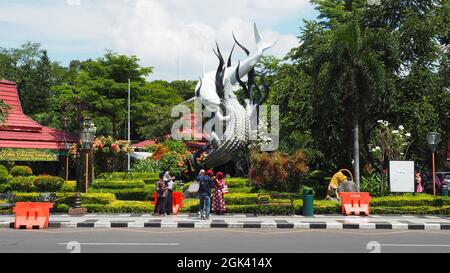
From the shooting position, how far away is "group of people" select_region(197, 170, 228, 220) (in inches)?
704

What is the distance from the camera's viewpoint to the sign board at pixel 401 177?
2073 cm

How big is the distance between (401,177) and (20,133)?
2685cm

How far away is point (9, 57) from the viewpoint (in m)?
56.5

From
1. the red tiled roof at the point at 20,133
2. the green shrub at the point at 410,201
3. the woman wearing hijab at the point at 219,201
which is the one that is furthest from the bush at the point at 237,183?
the red tiled roof at the point at 20,133

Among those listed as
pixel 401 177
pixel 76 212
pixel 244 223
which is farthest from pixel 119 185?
pixel 401 177

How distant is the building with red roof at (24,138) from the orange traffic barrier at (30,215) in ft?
70.1

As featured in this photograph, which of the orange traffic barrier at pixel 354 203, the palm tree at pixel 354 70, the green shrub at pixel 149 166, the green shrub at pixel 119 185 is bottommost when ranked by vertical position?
the orange traffic barrier at pixel 354 203

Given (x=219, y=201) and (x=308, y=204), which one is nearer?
(x=308, y=204)

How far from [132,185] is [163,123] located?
22.2 m

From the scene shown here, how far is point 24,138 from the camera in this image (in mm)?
37688

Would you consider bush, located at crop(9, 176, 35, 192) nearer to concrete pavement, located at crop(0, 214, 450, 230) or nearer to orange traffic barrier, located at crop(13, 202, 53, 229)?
concrete pavement, located at crop(0, 214, 450, 230)

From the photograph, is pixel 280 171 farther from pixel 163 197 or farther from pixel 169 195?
pixel 163 197

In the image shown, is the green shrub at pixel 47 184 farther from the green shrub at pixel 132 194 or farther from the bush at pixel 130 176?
the bush at pixel 130 176

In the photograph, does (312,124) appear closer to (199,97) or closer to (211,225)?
(199,97)
